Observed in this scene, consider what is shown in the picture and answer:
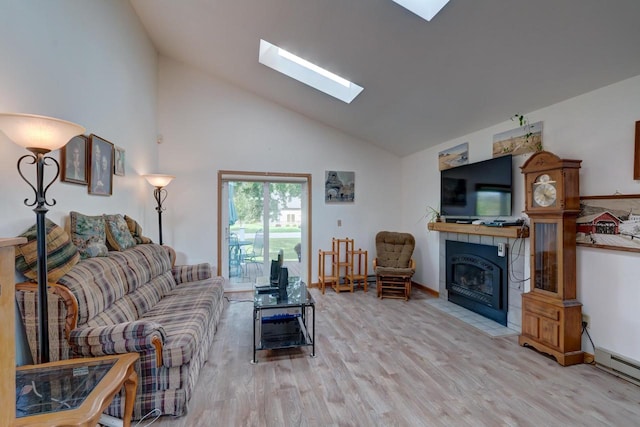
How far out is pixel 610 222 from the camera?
242cm

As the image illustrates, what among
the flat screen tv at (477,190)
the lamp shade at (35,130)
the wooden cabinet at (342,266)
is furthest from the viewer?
the wooden cabinet at (342,266)

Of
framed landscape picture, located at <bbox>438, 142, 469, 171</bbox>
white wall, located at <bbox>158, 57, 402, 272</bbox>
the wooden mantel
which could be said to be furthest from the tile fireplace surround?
white wall, located at <bbox>158, 57, 402, 272</bbox>

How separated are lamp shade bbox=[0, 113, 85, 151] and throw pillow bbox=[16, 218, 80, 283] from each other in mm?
634

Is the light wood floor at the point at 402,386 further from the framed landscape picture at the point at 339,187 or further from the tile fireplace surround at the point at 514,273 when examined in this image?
the framed landscape picture at the point at 339,187

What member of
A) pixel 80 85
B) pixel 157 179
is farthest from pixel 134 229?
pixel 80 85

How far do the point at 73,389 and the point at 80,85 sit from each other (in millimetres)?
2417

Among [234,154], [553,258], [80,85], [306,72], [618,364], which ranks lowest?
[618,364]

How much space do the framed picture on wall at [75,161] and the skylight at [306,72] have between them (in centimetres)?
227

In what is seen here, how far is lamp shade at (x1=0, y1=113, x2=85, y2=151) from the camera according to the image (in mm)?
1416

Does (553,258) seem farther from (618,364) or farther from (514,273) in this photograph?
(618,364)

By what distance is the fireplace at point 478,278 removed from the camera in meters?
3.45

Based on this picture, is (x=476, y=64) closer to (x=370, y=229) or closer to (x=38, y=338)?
(x=370, y=229)

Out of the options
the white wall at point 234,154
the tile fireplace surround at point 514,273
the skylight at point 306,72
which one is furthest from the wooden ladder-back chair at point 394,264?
the skylight at point 306,72

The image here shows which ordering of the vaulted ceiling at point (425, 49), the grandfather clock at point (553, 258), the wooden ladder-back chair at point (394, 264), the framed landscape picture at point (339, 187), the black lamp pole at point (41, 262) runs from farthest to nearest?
the framed landscape picture at point (339, 187) → the wooden ladder-back chair at point (394, 264) → the grandfather clock at point (553, 258) → the vaulted ceiling at point (425, 49) → the black lamp pole at point (41, 262)
